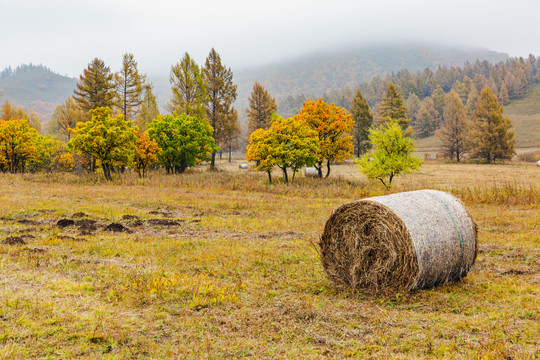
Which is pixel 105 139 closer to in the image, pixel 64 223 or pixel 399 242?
pixel 64 223

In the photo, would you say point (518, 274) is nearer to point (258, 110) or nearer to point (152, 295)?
point (152, 295)

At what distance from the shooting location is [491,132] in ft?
202

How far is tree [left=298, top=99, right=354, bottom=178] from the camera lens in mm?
37406

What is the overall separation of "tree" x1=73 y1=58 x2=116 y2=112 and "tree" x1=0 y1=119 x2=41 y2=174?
818 centimetres

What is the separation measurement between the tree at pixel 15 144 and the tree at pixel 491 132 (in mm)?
69401

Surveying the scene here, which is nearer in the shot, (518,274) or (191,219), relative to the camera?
(518,274)

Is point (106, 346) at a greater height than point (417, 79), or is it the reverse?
point (417, 79)

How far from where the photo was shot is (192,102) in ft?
170

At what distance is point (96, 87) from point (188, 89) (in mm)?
12860

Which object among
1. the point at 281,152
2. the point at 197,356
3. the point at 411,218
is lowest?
the point at 197,356

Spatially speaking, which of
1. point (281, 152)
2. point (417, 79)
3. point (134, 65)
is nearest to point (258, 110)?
point (134, 65)

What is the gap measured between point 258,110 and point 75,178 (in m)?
37.4

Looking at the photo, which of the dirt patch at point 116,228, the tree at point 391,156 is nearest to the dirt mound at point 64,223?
the dirt patch at point 116,228

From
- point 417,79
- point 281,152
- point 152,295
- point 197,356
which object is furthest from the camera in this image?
point 417,79
